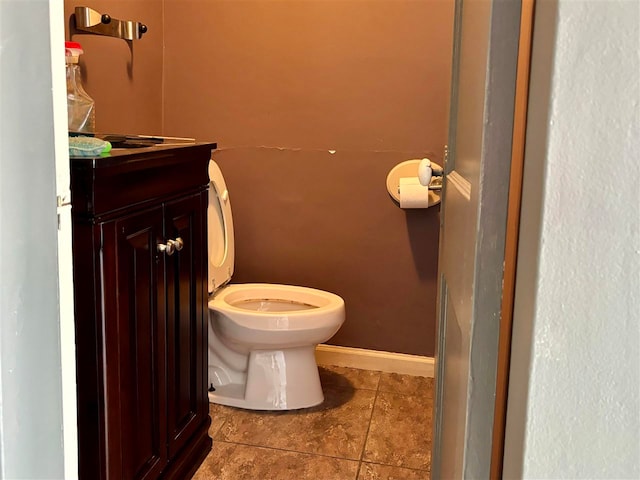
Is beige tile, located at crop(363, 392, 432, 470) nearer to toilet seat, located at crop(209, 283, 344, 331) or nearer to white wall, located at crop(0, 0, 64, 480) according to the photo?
toilet seat, located at crop(209, 283, 344, 331)

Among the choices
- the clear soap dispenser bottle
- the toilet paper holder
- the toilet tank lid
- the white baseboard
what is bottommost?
the white baseboard

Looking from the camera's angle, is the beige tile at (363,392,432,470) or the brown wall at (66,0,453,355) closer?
the beige tile at (363,392,432,470)

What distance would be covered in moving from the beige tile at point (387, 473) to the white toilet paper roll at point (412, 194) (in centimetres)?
95

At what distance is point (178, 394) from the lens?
179 centimetres

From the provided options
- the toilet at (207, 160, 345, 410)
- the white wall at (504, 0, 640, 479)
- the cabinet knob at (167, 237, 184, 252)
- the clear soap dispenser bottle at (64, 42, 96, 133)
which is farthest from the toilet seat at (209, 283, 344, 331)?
the white wall at (504, 0, 640, 479)

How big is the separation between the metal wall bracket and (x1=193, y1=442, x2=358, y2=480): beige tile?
1.35 metres

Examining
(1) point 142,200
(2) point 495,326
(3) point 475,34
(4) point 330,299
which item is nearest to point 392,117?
(4) point 330,299

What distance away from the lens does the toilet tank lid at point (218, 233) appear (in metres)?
2.33

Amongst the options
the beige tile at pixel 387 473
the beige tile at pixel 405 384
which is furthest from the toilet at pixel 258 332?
the beige tile at pixel 387 473

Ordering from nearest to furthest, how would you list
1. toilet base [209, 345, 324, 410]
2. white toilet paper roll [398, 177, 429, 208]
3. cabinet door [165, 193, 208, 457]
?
1. cabinet door [165, 193, 208, 457]
2. toilet base [209, 345, 324, 410]
3. white toilet paper roll [398, 177, 429, 208]

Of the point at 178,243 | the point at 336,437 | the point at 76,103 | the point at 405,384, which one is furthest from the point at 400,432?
the point at 76,103

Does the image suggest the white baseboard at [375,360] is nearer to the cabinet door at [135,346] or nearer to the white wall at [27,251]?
the cabinet door at [135,346]

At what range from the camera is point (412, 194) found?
8.18 ft

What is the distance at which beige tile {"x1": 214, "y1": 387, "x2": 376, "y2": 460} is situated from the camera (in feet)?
7.13
